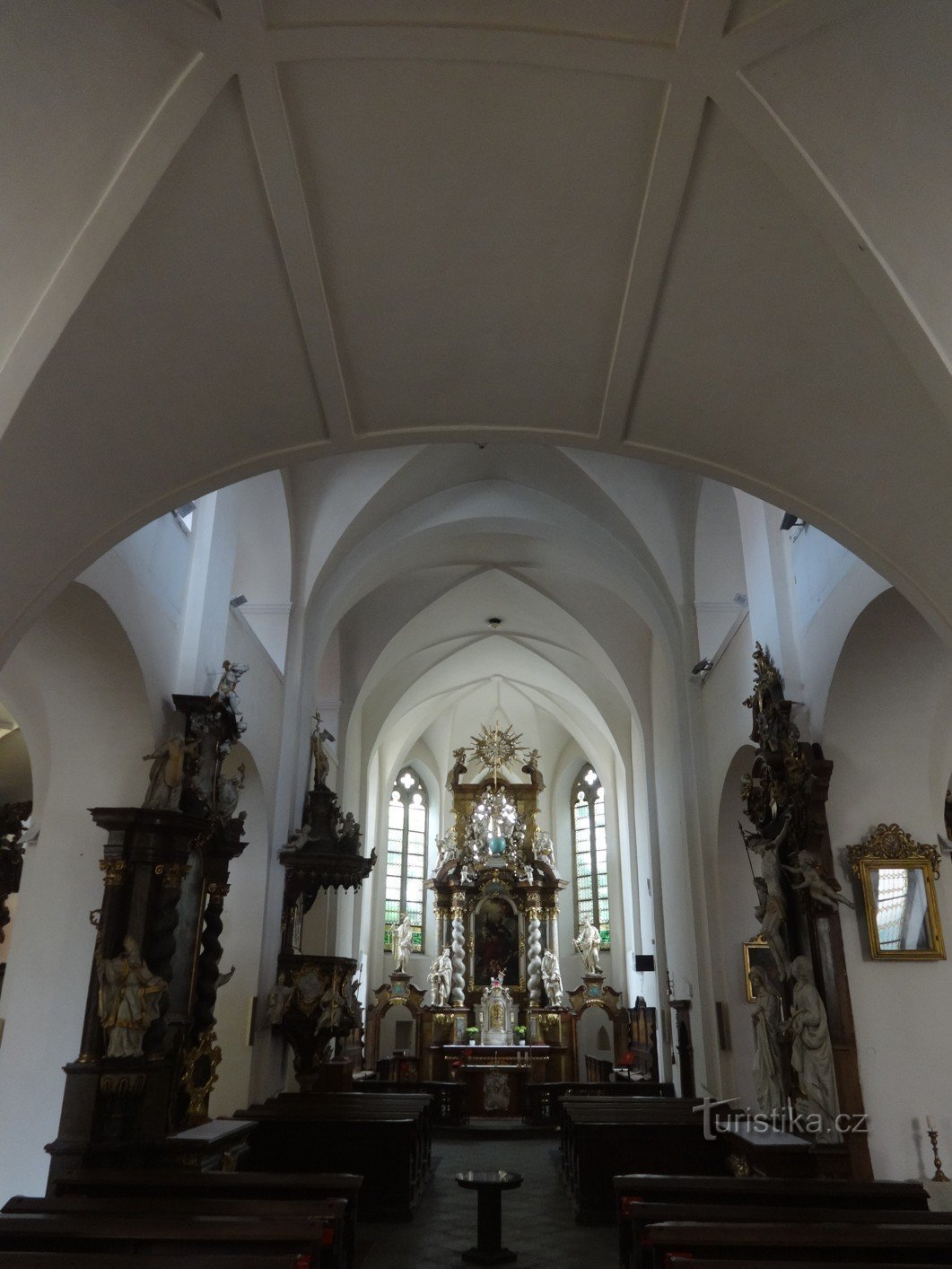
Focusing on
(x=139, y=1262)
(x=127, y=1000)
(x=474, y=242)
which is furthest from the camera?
(x=127, y=1000)

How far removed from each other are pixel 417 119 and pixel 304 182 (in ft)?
2.16

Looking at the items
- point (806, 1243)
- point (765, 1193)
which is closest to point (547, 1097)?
point (765, 1193)

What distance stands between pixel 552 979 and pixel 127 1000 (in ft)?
57.5

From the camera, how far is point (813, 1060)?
24.4ft

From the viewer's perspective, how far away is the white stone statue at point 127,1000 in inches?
286

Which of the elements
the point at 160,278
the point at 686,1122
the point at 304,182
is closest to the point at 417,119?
the point at 304,182

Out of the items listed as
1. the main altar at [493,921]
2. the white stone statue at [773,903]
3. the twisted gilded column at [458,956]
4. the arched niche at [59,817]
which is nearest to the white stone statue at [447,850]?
the main altar at [493,921]

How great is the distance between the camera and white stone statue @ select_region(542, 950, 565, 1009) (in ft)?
76.1

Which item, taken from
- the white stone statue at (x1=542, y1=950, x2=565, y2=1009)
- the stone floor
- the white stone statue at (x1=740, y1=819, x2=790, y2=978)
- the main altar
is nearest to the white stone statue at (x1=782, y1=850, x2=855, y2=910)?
the white stone statue at (x1=740, y1=819, x2=790, y2=978)

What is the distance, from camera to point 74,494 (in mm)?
5359

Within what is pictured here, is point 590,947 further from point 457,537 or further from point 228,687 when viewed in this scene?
point 228,687

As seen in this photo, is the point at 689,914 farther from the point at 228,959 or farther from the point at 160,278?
the point at 160,278

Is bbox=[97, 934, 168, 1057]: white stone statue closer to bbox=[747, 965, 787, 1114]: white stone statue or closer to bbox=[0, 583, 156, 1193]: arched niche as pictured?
bbox=[0, 583, 156, 1193]: arched niche

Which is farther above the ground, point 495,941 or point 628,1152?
point 495,941
